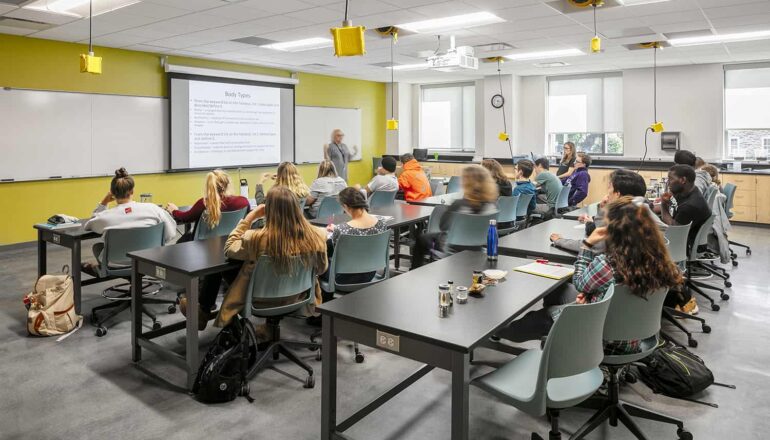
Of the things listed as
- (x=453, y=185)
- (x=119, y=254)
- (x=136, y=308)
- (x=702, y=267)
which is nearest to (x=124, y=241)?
(x=119, y=254)

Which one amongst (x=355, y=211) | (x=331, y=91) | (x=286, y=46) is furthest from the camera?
(x=331, y=91)

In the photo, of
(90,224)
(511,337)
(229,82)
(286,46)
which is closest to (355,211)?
(511,337)

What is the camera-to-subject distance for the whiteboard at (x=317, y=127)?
1009 cm

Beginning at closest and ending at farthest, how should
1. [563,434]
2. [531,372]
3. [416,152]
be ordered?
[531,372], [563,434], [416,152]

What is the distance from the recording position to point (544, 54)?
8156mm

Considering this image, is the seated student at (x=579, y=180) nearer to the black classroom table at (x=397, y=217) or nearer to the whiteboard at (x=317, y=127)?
the black classroom table at (x=397, y=217)

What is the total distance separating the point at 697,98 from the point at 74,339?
31.8ft

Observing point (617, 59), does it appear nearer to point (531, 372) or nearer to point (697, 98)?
point (697, 98)

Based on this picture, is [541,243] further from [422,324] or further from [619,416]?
[422,324]

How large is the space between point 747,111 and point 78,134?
33.5 ft

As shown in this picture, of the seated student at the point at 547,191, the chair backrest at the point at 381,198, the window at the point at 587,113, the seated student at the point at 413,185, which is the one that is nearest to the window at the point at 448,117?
the window at the point at 587,113

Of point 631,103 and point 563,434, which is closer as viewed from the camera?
point 563,434

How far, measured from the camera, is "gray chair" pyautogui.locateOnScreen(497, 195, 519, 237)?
543cm

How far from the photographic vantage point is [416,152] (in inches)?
452
